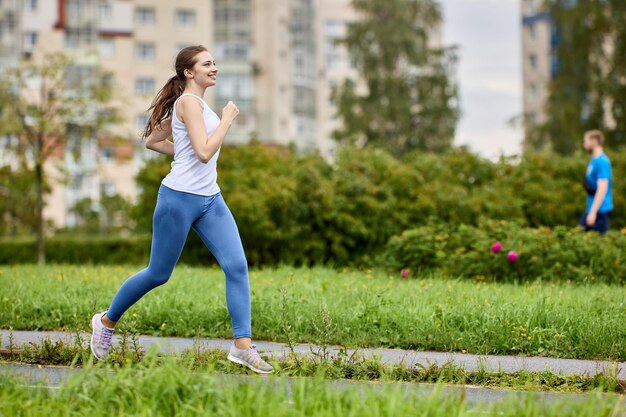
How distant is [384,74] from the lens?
188ft

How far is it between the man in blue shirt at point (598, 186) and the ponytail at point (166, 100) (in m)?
7.63

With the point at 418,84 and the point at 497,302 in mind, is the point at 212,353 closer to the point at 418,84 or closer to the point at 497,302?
the point at 497,302

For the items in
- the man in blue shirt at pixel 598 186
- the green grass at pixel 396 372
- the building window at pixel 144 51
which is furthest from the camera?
the building window at pixel 144 51

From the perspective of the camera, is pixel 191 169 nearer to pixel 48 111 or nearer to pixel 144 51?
pixel 48 111

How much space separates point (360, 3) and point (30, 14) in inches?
1188

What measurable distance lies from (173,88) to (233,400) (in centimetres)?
282

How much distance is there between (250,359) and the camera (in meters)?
7.09

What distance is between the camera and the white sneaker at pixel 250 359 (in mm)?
7023

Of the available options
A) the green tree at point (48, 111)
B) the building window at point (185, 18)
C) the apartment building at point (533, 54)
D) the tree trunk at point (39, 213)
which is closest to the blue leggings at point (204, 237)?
the tree trunk at point (39, 213)

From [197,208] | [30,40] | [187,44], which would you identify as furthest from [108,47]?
[197,208]

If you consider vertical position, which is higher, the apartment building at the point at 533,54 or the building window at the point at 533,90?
the apartment building at the point at 533,54

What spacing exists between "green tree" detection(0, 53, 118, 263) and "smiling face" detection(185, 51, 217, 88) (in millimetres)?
26122

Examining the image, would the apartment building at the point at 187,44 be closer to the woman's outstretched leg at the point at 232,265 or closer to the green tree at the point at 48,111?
the green tree at the point at 48,111

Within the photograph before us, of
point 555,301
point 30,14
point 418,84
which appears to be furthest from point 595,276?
point 30,14
